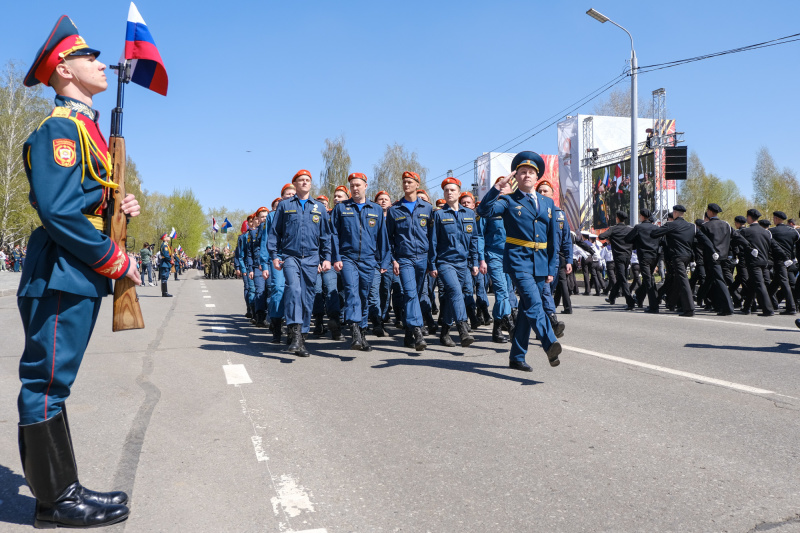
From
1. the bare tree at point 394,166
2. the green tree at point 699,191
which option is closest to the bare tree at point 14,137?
the bare tree at point 394,166

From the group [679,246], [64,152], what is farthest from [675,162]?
[64,152]

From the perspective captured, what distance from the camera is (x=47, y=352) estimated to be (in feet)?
9.23

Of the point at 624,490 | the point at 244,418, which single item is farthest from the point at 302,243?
the point at 624,490

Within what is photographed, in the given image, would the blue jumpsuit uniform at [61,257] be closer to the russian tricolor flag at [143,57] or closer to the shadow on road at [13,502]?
the shadow on road at [13,502]

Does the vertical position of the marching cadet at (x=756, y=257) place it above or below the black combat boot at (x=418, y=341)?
above

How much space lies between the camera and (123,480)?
3449mm

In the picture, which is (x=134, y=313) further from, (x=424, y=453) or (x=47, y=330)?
(x=424, y=453)

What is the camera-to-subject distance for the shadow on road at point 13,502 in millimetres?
2980

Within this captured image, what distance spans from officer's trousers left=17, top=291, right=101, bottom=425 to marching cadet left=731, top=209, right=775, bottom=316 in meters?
12.1

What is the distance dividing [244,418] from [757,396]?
3.97 m

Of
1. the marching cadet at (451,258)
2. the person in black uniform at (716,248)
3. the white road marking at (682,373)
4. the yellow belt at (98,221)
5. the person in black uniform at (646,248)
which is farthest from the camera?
the person in black uniform at (646,248)

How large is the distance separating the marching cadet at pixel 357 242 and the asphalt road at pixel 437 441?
37.0 inches

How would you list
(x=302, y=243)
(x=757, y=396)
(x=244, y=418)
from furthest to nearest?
(x=302, y=243), (x=757, y=396), (x=244, y=418)

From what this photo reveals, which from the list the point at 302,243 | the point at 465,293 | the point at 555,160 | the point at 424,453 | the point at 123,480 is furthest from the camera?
the point at 555,160
